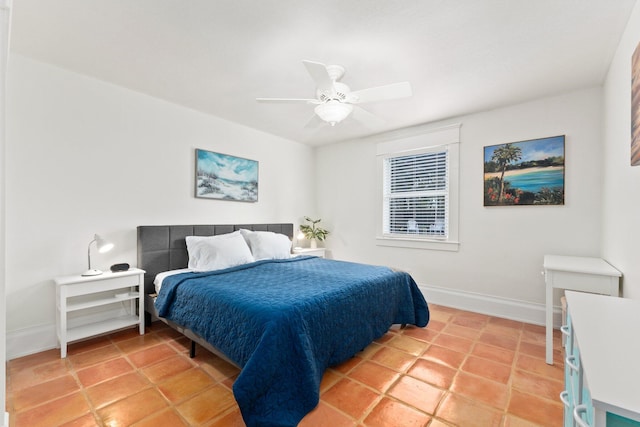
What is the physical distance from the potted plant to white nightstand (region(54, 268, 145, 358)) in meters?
2.47

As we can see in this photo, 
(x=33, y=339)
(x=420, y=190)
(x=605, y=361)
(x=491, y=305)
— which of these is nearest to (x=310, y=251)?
(x=420, y=190)

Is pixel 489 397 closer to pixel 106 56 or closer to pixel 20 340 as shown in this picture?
pixel 20 340

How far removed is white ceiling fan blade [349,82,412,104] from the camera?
206 centimetres

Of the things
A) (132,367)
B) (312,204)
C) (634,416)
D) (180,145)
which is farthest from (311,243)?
(634,416)

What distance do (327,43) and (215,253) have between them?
7.26 feet

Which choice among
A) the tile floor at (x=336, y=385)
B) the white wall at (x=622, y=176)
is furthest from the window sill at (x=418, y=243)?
the white wall at (x=622, y=176)

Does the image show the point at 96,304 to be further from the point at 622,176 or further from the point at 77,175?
the point at 622,176

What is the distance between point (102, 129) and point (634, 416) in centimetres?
369

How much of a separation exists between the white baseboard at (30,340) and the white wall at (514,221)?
3.66m

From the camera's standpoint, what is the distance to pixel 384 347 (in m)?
2.53

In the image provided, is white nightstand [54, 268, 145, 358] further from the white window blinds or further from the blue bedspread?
the white window blinds

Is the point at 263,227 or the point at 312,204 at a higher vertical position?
the point at 312,204

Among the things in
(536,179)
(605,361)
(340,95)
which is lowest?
(605,361)

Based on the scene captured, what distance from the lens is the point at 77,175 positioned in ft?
8.59
